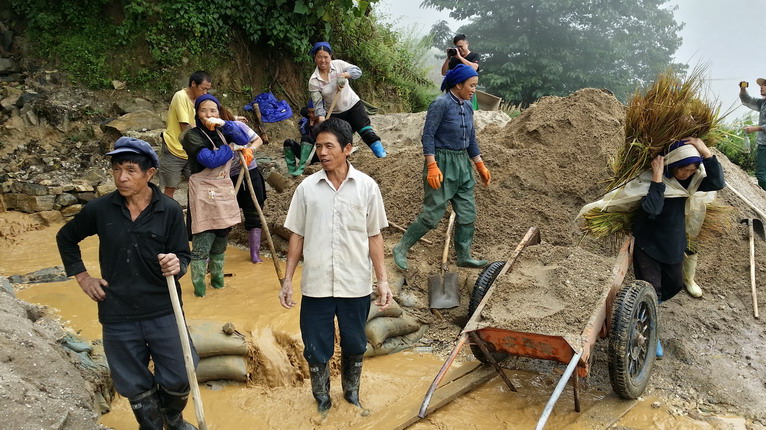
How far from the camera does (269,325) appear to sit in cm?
430

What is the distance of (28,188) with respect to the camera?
6906mm

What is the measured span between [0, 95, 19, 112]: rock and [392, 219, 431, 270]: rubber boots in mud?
5.86 m

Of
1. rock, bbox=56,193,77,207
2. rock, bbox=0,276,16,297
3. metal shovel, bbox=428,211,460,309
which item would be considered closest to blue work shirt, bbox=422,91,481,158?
metal shovel, bbox=428,211,460,309

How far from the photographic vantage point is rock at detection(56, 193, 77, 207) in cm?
703

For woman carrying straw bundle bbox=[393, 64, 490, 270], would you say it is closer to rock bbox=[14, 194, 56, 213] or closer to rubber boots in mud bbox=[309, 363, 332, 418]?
rubber boots in mud bbox=[309, 363, 332, 418]

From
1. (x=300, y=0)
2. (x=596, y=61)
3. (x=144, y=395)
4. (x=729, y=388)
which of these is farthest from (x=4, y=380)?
(x=596, y=61)

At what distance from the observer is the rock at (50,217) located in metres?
6.89

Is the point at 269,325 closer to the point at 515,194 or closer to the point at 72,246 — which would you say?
the point at 72,246

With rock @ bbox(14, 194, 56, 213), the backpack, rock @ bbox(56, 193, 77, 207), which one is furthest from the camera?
the backpack

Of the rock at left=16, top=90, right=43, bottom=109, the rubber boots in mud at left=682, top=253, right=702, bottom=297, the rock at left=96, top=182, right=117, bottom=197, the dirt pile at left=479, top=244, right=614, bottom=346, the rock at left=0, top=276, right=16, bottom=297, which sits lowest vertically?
the rock at left=0, top=276, right=16, bottom=297

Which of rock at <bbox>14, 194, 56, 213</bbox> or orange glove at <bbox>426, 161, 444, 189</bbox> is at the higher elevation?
orange glove at <bbox>426, 161, 444, 189</bbox>

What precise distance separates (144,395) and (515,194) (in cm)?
454

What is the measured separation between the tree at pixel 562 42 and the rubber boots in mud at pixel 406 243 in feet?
46.2

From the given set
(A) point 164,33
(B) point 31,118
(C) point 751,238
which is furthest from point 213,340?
(A) point 164,33
